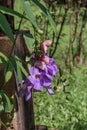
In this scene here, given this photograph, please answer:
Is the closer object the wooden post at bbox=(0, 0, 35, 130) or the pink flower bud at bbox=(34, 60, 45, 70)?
the pink flower bud at bbox=(34, 60, 45, 70)

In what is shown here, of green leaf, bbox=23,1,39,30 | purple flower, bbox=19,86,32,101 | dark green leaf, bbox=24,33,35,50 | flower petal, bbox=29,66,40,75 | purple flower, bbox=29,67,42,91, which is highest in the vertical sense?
green leaf, bbox=23,1,39,30

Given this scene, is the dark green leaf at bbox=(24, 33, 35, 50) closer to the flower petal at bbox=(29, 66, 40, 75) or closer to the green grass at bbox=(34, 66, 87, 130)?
the flower petal at bbox=(29, 66, 40, 75)

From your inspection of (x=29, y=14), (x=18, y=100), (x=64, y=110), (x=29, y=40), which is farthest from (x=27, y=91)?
(x=64, y=110)

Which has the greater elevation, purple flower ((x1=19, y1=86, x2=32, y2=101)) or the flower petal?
the flower petal

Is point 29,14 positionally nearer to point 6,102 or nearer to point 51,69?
point 51,69

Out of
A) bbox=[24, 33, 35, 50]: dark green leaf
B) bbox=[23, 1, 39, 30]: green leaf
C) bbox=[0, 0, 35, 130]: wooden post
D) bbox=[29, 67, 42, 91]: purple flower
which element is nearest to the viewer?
bbox=[23, 1, 39, 30]: green leaf

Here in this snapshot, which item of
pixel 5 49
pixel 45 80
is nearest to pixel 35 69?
pixel 45 80

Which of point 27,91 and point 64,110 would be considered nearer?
point 27,91

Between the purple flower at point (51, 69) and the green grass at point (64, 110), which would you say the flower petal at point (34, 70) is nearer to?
the purple flower at point (51, 69)

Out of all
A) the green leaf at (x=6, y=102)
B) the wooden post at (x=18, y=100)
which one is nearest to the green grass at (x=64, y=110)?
the wooden post at (x=18, y=100)

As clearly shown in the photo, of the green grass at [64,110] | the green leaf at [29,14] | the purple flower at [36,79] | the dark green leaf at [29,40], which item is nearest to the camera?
the green leaf at [29,14]

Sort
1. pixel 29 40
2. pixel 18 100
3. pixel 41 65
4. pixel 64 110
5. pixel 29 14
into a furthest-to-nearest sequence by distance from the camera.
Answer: pixel 64 110 → pixel 18 100 → pixel 29 40 → pixel 41 65 → pixel 29 14

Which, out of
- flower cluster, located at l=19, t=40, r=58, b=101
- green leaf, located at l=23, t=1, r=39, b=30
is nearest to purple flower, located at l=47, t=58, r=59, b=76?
flower cluster, located at l=19, t=40, r=58, b=101

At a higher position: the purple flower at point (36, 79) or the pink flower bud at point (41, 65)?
the pink flower bud at point (41, 65)
